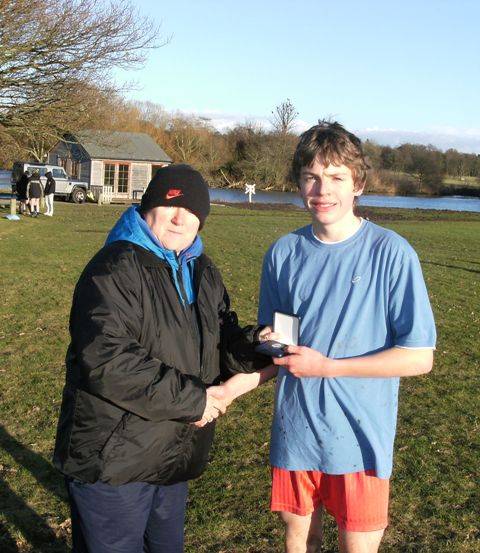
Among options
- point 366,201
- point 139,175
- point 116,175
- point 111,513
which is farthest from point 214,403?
point 366,201

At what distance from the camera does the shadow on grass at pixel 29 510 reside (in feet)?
11.7

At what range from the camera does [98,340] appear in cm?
215

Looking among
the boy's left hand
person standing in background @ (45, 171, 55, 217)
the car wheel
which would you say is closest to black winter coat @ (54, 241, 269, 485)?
the boy's left hand

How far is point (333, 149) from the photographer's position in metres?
2.37

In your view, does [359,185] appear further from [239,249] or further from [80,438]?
[239,249]

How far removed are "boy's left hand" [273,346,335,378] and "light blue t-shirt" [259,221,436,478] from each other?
8 centimetres

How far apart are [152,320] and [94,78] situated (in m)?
15.6

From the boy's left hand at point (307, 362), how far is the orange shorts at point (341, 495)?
416 mm

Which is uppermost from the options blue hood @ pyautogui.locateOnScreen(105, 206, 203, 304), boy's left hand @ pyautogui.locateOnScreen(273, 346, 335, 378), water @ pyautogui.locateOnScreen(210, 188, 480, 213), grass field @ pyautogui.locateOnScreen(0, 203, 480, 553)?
blue hood @ pyautogui.locateOnScreen(105, 206, 203, 304)

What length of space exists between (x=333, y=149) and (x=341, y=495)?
129cm

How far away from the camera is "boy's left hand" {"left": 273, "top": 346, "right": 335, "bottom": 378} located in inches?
91.1

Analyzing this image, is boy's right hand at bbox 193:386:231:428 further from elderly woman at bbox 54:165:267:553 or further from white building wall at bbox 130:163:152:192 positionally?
white building wall at bbox 130:163:152:192

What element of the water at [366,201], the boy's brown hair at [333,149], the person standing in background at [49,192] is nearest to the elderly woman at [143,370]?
the boy's brown hair at [333,149]

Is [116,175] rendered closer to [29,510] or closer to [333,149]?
[29,510]
